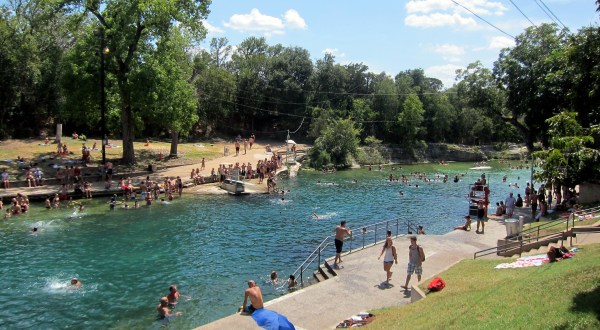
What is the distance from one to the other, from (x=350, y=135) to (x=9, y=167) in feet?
133

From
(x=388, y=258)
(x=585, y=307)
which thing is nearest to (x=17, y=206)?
(x=388, y=258)

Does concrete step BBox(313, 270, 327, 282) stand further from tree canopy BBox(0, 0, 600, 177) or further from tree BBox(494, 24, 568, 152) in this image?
tree BBox(494, 24, 568, 152)

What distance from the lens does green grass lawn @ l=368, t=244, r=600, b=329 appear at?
909 cm

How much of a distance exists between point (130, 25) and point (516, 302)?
36.9m

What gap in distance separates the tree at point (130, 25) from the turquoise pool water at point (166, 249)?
11.2 metres

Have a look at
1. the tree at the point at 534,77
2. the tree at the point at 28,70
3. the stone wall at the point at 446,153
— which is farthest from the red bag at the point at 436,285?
the stone wall at the point at 446,153

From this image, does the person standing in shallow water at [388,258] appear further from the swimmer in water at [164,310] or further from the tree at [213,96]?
the tree at [213,96]

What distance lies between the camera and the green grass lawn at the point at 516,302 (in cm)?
909

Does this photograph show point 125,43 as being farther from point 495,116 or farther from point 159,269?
point 495,116

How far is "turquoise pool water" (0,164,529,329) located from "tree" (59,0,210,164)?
36.8 feet

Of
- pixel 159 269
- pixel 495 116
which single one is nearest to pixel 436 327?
pixel 159 269

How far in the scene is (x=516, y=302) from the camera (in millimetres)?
10281

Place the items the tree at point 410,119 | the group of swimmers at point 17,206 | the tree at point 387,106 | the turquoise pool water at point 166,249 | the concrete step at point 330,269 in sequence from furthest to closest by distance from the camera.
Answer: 1. the tree at point 387,106
2. the tree at point 410,119
3. the group of swimmers at point 17,206
4. the concrete step at point 330,269
5. the turquoise pool water at point 166,249

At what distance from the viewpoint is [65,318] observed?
15547 millimetres
